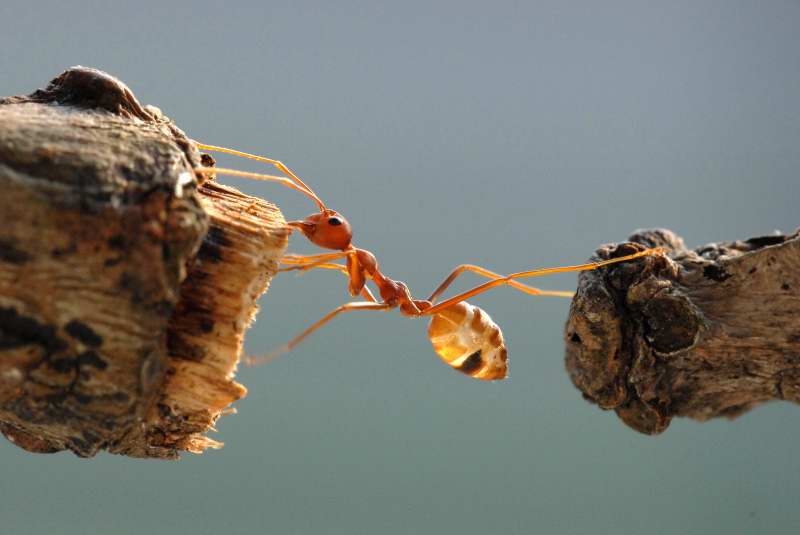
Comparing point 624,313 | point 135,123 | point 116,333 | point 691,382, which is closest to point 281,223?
point 135,123

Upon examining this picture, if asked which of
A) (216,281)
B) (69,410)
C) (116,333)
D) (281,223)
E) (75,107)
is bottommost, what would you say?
(69,410)

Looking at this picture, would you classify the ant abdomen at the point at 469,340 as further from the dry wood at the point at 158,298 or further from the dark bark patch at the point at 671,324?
the dark bark patch at the point at 671,324

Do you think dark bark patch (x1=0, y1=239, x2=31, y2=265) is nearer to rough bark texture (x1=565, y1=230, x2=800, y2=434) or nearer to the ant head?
the ant head

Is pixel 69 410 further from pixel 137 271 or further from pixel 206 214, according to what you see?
pixel 206 214

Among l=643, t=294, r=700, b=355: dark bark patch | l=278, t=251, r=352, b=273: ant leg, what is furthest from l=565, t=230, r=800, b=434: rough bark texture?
l=278, t=251, r=352, b=273: ant leg

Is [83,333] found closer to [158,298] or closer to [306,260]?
[158,298]

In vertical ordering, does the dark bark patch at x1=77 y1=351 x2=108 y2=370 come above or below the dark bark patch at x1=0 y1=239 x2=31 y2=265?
below

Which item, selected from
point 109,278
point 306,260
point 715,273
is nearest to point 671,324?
point 715,273
